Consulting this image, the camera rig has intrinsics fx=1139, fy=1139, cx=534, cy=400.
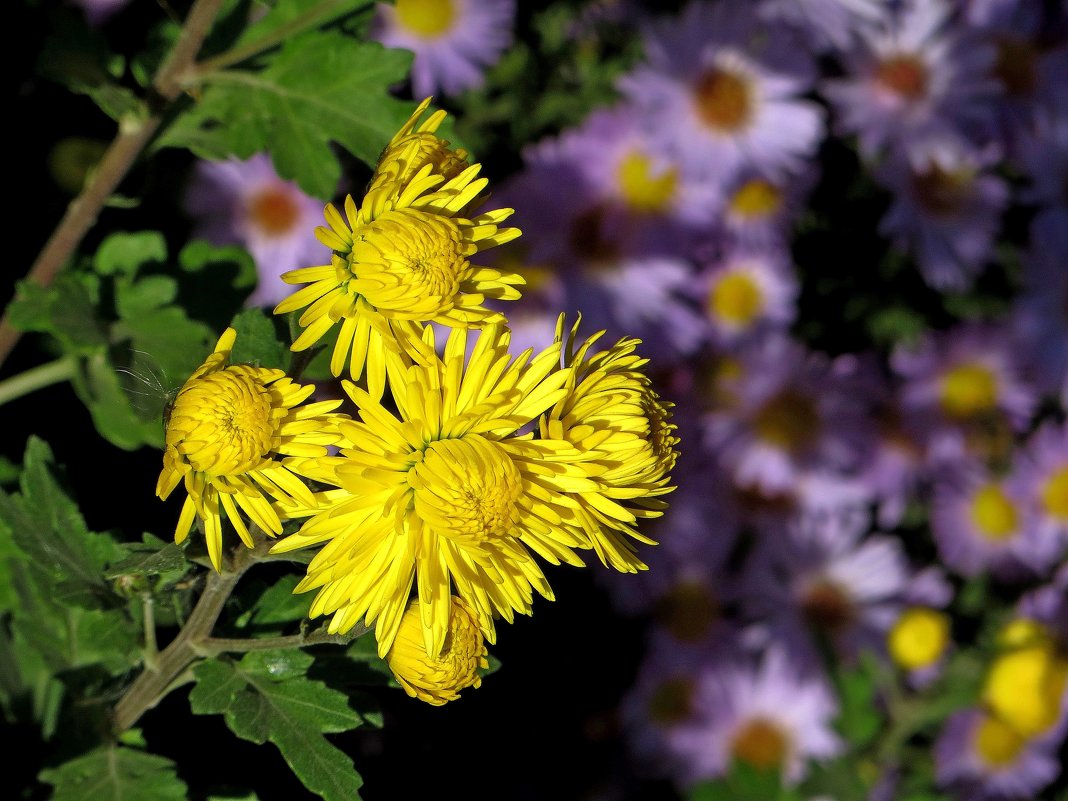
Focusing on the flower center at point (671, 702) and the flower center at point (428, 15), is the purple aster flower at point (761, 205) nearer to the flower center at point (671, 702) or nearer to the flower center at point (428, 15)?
the flower center at point (428, 15)

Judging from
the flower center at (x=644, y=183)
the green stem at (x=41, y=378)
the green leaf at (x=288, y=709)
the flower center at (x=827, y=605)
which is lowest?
the green leaf at (x=288, y=709)

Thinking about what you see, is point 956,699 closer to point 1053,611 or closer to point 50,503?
point 1053,611

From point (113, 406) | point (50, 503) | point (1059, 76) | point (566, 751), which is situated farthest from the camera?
point (1059, 76)

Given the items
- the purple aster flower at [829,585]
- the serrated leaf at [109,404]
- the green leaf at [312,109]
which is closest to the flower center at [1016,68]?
the purple aster flower at [829,585]

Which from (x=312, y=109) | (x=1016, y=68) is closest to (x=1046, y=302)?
(x=1016, y=68)

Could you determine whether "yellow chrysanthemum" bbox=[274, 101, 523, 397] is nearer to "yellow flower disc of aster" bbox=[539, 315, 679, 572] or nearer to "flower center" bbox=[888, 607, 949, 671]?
"yellow flower disc of aster" bbox=[539, 315, 679, 572]

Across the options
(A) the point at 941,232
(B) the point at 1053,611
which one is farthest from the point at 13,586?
(B) the point at 1053,611
